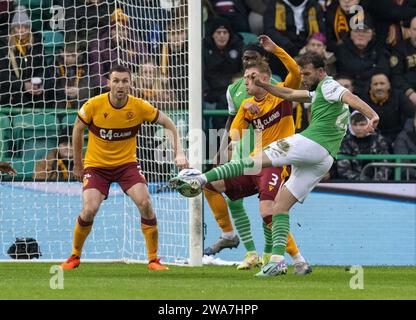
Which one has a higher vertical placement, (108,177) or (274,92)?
(274,92)

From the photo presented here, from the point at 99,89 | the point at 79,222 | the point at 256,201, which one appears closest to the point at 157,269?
the point at 79,222

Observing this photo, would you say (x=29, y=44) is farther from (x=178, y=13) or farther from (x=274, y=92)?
(x=274, y=92)

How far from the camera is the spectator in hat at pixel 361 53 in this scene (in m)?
17.0

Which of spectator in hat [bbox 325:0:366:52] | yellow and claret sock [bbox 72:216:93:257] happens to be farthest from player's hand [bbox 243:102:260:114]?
spectator in hat [bbox 325:0:366:52]

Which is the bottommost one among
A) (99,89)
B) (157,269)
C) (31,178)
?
(157,269)

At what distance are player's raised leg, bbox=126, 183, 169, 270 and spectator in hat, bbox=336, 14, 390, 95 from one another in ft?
17.2

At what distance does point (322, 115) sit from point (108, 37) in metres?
→ 4.57

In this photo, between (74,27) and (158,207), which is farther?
(74,27)

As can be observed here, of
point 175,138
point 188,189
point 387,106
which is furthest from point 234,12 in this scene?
point 188,189

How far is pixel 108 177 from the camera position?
1269 cm

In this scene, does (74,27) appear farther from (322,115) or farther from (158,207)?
(322,115)

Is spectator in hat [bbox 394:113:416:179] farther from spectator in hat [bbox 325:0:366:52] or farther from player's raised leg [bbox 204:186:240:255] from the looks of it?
player's raised leg [bbox 204:186:240:255]
